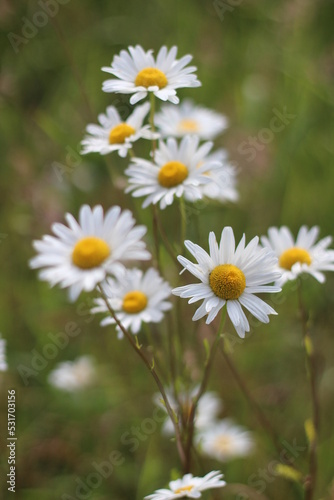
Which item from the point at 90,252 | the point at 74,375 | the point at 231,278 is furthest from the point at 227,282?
the point at 74,375

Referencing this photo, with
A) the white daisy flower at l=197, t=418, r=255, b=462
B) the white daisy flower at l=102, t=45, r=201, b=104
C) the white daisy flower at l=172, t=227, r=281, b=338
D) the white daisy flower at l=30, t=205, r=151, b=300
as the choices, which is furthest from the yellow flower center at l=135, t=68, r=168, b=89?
the white daisy flower at l=197, t=418, r=255, b=462

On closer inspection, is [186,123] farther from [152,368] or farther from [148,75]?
[152,368]

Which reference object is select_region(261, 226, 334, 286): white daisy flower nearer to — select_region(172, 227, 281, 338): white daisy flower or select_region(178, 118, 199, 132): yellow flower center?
select_region(172, 227, 281, 338): white daisy flower

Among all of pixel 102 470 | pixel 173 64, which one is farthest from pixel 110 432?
pixel 173 64

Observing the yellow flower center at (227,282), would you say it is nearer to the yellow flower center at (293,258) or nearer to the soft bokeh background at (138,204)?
the yellow flower center at (293,258)

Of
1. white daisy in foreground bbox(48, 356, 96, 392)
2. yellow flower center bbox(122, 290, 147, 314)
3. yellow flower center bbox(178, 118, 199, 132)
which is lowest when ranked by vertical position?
yellow flower center bbox(122, 290, 147, 314)

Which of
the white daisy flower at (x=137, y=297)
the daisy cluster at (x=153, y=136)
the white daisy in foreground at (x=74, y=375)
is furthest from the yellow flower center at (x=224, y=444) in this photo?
the daisy cluster at (x=153, y=136)

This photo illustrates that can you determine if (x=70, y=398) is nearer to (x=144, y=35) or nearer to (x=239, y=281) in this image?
→ (x=239, y=281)
